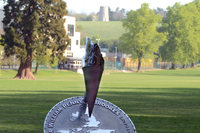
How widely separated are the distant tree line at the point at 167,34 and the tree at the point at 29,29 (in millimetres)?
46732

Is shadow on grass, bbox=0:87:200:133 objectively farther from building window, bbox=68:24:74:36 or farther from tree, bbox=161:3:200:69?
building window, bbox=68:24:74:36

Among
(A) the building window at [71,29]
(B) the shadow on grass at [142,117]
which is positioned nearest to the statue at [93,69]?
(B) the shadow on grass at [142,117]

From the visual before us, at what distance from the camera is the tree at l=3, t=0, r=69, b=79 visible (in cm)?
5553

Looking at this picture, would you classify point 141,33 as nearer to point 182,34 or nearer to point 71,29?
point 182,34

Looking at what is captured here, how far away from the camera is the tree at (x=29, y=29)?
55.5 m

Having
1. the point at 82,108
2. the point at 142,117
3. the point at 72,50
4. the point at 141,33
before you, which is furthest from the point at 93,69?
the point at 72,50

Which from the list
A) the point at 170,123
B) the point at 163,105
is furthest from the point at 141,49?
the point at 170,123

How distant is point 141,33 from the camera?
339 feet

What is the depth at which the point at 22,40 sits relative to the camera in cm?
5788

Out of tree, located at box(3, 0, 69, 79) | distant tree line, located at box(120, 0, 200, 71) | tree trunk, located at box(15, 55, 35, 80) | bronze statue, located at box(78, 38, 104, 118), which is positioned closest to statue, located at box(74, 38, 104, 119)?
bronze statue, located at box(78, 38, 104, 118)

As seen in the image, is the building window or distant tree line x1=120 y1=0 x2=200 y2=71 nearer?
distant tree line x1=120 y1=0 x2=200 y2=71

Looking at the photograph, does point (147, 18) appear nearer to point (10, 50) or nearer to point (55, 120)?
point (10, 50)

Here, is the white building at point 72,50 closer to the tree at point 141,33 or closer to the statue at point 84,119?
the tree at point 141,33

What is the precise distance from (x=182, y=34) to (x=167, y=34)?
14.0 ft
